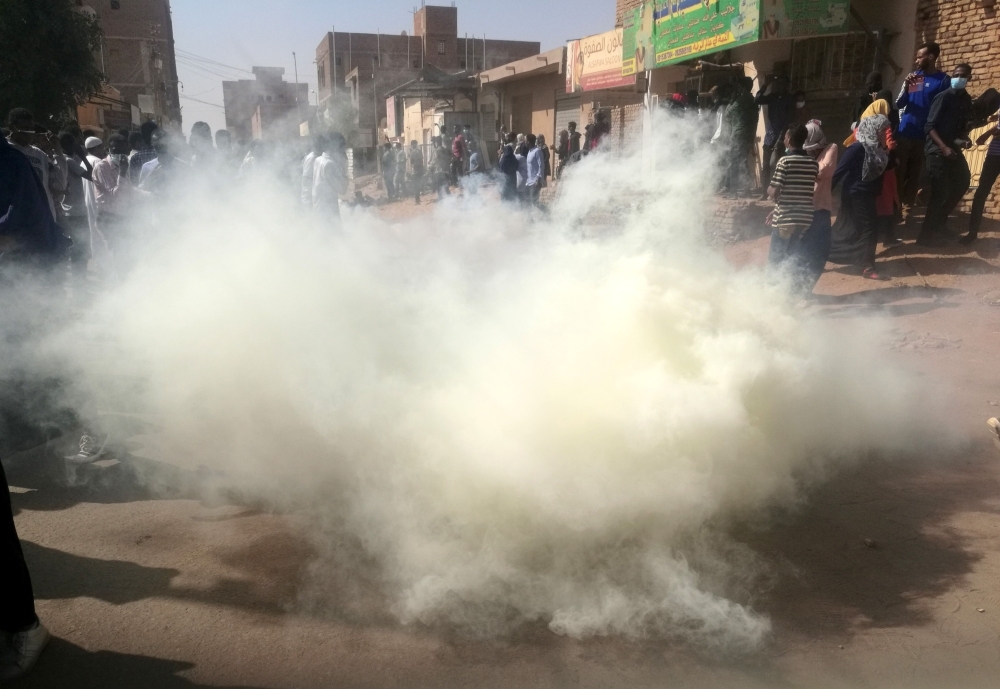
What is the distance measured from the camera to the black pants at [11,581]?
2324 mm

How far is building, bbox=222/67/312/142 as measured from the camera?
32344 millimetres

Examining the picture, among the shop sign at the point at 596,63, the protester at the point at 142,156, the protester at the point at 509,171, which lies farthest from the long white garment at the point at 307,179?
the shop sign at the point at 596,63

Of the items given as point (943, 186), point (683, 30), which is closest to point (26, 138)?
point (943, 186)

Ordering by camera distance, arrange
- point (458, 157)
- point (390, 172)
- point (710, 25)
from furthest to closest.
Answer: point (390, 172) < point (458, 157) < point (710, 25)

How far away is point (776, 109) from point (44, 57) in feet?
57.5

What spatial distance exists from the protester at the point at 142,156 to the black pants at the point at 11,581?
561 centimetres

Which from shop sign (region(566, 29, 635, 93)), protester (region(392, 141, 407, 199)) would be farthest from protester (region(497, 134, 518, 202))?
protester (region(392, 141, 407, 199))

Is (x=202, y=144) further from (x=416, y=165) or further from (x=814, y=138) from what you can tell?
(x=416, y=165)

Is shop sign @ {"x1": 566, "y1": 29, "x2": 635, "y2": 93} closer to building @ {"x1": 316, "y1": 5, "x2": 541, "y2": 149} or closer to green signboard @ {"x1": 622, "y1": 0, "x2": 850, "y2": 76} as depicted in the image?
green signboard @ {"x1": 622, "y1": 0, "x2": 850, "y2": 76}

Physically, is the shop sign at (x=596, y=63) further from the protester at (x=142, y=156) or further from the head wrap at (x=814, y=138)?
the protester at (x=142, y=156)

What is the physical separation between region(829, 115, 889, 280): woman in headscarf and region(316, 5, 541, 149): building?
31.8 m

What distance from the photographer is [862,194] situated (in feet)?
24.0

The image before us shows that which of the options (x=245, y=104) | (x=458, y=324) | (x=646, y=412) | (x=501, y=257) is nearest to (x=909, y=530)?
(x=646, y=412)

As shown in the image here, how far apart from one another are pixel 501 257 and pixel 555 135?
15.2 meters
